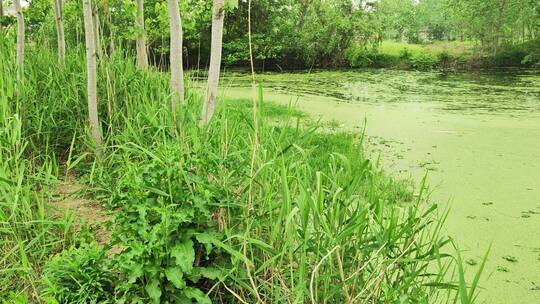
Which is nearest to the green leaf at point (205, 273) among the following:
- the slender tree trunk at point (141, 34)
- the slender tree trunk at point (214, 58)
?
the slender tree trunk at point (214, 58)

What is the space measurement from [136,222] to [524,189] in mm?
2556

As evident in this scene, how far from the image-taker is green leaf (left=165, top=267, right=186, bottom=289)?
1.06 metres

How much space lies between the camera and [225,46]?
11.2m

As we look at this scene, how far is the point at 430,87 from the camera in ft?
25.8

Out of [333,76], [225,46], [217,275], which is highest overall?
[225,46]

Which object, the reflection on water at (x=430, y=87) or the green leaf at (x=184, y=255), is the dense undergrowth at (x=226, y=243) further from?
the reflection on water at (x=430, y=87)

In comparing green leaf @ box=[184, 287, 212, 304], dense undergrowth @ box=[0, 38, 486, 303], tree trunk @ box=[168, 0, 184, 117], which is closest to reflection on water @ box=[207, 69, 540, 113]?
tree trunk @ box=[168, 0, 184, 117]

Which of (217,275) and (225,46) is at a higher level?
(225,46)

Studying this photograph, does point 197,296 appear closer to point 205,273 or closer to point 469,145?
point 205,273

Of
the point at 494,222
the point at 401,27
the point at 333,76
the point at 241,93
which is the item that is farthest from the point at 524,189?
the point at 401,27

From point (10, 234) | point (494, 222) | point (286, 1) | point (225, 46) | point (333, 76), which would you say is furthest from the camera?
point (286, 1)

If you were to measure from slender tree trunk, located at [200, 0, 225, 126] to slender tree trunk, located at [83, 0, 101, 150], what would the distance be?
650 mm

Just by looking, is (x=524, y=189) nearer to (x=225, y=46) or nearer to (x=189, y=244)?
(x=189, y=244)

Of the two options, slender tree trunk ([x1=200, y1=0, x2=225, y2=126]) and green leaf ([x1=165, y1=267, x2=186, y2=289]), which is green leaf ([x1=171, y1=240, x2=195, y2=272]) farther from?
slender tree trunk ([x1=200, y1=0, x2=225, y2=126])
